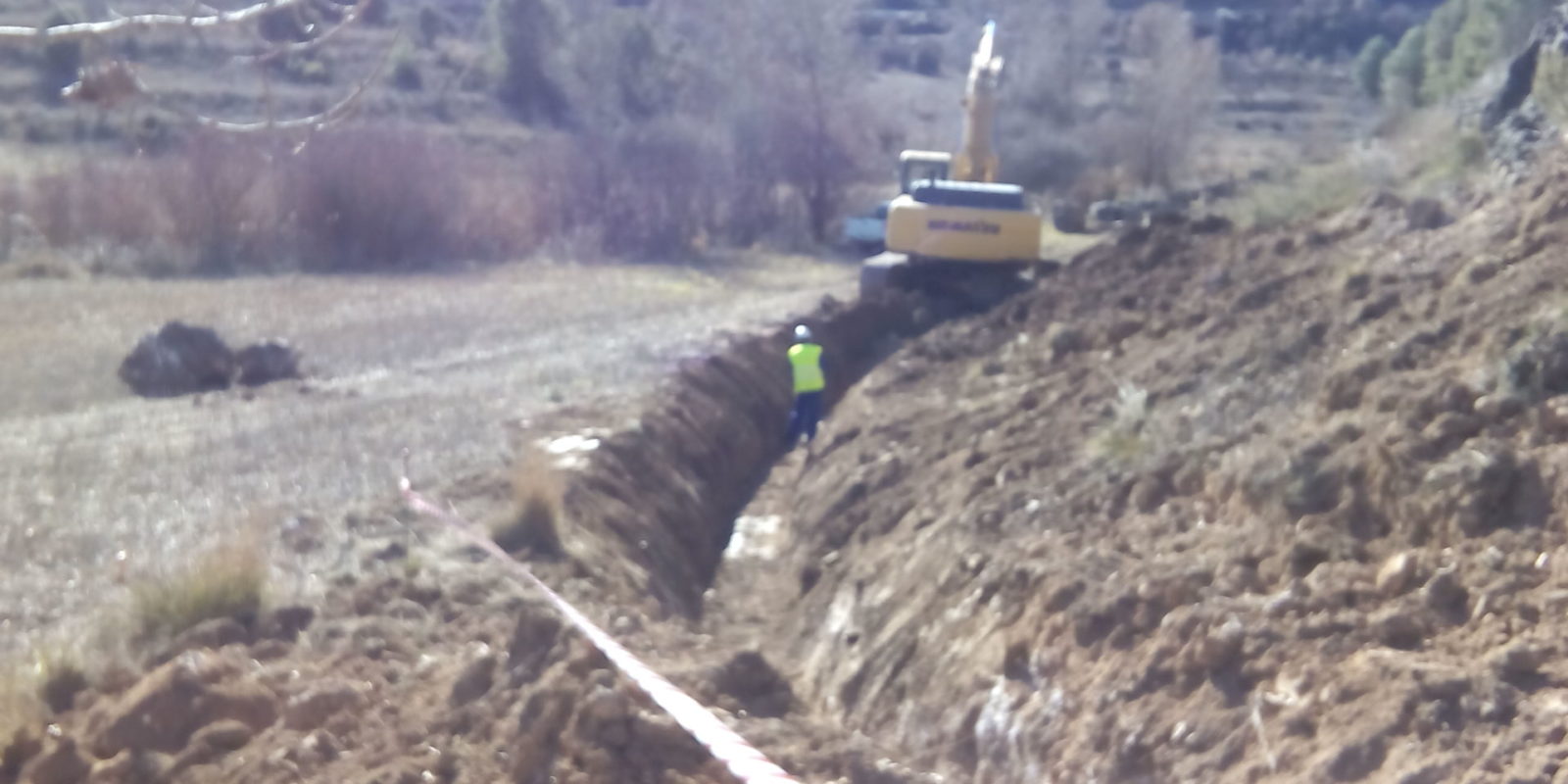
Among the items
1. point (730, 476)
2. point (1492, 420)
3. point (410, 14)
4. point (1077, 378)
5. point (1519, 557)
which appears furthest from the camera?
point (410, 14)

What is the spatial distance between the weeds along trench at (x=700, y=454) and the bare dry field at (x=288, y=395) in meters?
0.65

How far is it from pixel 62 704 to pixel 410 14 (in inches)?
2065

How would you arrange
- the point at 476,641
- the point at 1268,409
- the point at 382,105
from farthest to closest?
the point at 382,105 → the point at 1268,409 → the point at 476,641

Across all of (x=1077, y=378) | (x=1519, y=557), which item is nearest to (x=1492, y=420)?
(x=1519, y=557)

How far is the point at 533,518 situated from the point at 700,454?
20.4 ft

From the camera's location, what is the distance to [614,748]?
7574 millimetres

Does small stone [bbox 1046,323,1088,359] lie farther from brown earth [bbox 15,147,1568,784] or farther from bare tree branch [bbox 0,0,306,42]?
bare tree branch [bbox 0,0,306,42]

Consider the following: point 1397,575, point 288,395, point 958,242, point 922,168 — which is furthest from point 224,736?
point 922,168

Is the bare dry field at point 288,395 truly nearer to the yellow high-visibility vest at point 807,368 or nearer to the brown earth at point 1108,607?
the brown earth at point 1108,607

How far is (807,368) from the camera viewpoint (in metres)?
19.7

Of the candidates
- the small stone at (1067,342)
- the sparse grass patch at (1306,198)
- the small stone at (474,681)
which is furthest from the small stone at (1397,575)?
the sparse grass patch at (1306,198)

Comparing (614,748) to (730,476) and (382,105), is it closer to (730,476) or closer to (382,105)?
(730,476)

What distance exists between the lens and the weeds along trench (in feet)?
44.4

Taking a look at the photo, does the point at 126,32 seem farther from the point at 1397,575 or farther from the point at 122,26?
the point at 1397,575
